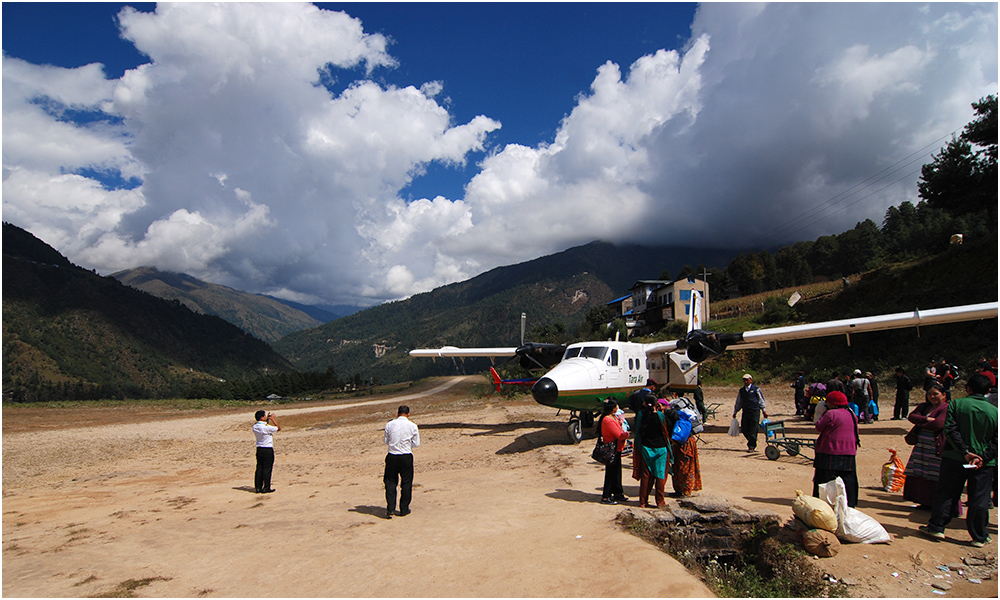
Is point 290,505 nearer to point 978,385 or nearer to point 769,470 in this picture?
point 769,470

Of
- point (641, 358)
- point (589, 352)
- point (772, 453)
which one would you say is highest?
point (589, 352)

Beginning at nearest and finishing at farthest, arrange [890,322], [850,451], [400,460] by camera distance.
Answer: [850,451] < [400,460] < [890,322]

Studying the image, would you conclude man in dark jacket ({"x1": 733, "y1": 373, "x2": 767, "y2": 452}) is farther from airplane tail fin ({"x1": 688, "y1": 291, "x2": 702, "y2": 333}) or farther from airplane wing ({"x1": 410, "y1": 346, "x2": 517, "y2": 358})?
airplane wing ({"x1": 410, "y1": 346, "x2": 517, "y2": 358})

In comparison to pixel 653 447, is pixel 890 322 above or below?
above

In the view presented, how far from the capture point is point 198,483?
12.0m

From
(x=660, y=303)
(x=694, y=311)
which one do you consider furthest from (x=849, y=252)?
(x=694, y=311)

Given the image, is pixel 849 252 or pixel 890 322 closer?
pixel 890 322

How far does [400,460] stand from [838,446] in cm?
673

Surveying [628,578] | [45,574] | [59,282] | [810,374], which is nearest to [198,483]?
[45,574]

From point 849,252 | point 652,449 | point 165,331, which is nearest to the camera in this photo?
point 652,449

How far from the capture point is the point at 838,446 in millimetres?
6816

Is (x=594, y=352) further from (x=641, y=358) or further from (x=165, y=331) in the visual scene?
(x=165, y=331)

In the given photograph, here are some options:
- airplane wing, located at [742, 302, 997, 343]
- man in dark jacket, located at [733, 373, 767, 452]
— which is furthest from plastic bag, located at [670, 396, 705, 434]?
airplane wing, located at [742, 302, 997, 343]

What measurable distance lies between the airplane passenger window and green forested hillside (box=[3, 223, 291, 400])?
271 feet
